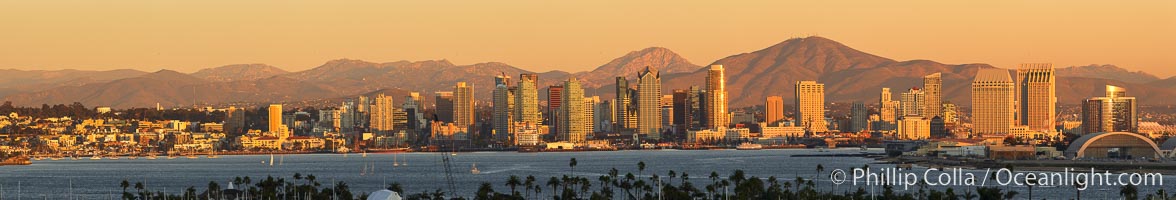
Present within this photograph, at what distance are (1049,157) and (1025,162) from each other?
32.0 feet

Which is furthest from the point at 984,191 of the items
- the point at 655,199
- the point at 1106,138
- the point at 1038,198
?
the point at 1106,138

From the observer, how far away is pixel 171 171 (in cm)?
17388

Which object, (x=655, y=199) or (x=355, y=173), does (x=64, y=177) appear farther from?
(x=655, y=199)

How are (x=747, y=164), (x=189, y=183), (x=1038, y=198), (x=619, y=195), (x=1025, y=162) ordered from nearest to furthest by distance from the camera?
(x=1038, y=198), (x=619, y=195), (x=189, y=183), (x=1025, y=162), (x=747, y=164)

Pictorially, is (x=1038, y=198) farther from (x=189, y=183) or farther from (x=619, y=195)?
(x=189, y=183)

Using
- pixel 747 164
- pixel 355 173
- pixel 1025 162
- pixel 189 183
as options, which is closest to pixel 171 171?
pixel 355 173

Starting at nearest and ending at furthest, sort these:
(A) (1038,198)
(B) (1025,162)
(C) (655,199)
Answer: (C) (655,199)
(A) (1038,198)
(B) (1025,162)

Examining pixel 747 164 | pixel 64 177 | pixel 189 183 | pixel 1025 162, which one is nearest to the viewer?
pixel 189 183

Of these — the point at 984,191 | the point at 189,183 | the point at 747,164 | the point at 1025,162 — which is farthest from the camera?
the point at 747,164

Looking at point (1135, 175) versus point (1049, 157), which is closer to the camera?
point (1135, 175)

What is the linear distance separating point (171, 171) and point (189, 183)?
113 ft

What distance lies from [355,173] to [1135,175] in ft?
198

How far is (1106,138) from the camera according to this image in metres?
178

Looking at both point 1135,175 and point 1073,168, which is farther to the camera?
point 1073,168
